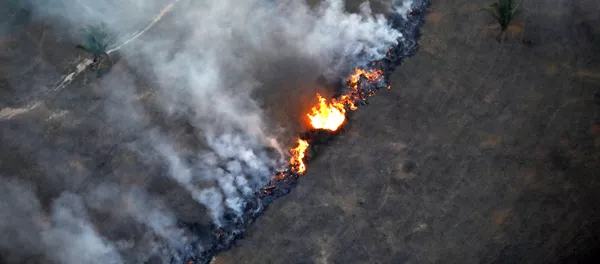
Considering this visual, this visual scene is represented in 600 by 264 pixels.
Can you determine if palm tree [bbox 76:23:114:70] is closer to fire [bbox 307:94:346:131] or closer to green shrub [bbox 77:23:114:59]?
green shrub [bbox 77:23:114:59]

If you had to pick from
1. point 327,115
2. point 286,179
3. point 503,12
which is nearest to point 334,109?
point 327,115

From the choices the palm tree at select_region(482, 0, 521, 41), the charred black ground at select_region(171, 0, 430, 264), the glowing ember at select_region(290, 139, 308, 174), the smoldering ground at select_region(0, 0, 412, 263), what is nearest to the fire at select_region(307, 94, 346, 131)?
the charred black ground at select_region(171, 0, 430, 264)

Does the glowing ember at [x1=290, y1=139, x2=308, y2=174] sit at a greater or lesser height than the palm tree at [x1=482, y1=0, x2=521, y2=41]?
lesser

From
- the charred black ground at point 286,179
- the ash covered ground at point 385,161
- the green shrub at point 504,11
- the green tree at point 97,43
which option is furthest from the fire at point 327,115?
the green tree at point 97,43

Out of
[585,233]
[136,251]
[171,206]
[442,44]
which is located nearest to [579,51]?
[442,44]

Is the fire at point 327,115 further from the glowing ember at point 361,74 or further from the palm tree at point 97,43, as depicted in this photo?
the palm tree at point 97,43

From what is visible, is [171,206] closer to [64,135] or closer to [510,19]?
[64,135]

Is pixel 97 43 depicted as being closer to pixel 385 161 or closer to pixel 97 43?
pixel 97 43
